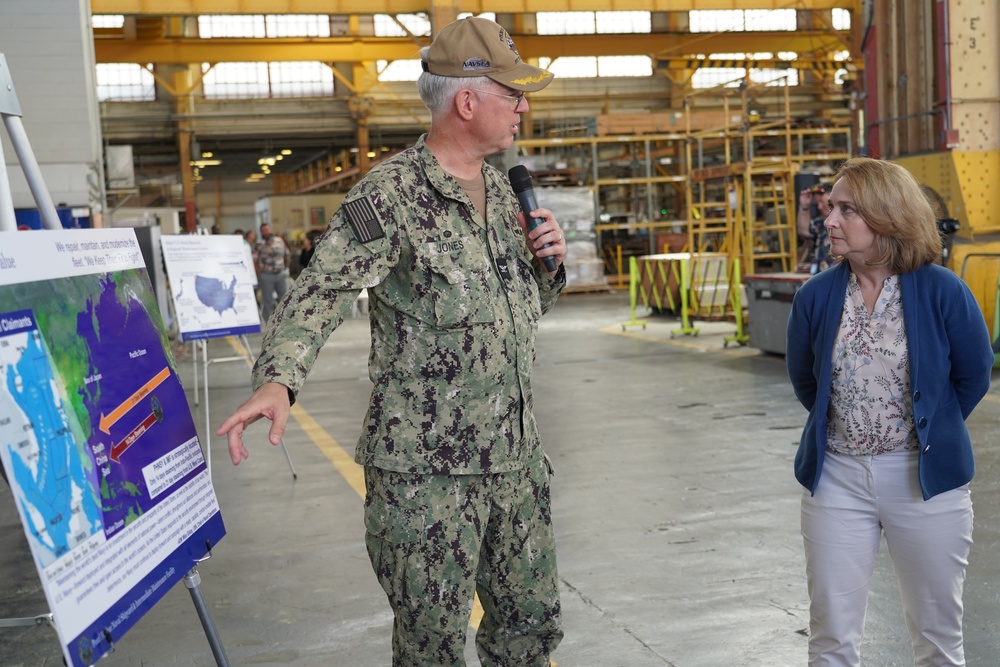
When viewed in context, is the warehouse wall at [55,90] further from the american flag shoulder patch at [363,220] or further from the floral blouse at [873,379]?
the floral blouse at [873,379]

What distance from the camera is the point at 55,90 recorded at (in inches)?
722

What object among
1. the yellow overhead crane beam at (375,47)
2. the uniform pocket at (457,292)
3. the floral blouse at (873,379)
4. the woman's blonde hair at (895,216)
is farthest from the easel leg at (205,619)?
the yellow overhead crane beam at (375,47)

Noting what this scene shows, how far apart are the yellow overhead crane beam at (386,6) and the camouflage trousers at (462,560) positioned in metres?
19.5

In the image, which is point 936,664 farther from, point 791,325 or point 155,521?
point 155,521

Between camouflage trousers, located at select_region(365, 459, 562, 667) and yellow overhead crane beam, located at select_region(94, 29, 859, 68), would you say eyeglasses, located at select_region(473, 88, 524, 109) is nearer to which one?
camouflage trousers, located at select_region(365, 459, 562, 667)

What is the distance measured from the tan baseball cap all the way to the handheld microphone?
0.86ft

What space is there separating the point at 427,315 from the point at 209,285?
18.9 ft

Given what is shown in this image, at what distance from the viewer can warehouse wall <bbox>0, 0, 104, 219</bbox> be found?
18.0 meters

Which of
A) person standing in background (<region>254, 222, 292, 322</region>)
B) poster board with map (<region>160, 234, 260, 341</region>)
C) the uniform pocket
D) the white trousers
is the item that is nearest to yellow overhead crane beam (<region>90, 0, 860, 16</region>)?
person standing in background (<region>254, 222, 292, 322</region>)

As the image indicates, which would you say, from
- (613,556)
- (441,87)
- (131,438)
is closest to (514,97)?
(441,87)

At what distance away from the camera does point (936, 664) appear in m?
3.05

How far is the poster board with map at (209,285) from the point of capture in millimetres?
7695

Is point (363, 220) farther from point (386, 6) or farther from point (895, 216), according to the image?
point (386, 6)

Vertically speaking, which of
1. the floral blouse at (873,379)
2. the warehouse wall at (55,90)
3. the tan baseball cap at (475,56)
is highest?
the warehouse wall at (55,90)
